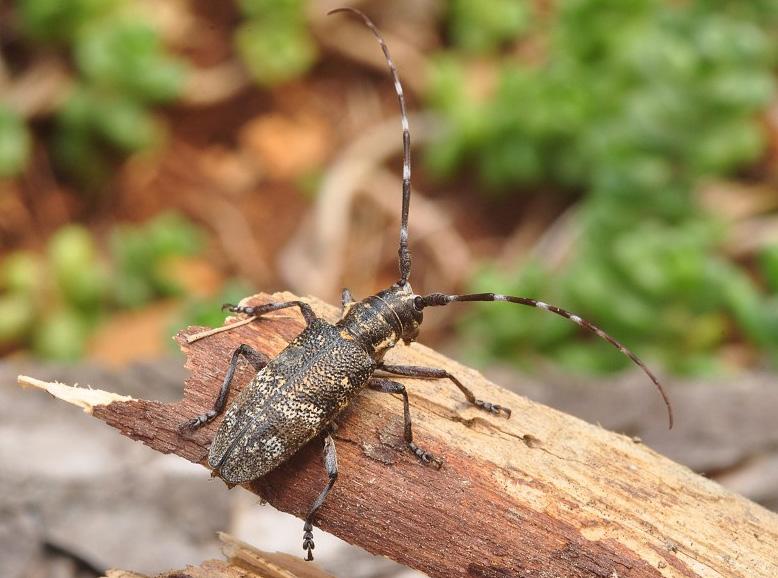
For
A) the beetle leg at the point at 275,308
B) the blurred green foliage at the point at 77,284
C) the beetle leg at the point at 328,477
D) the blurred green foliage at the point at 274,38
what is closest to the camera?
the beetle leg at the point at 328,477

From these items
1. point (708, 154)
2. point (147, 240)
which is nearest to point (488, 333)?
point (708, 154)

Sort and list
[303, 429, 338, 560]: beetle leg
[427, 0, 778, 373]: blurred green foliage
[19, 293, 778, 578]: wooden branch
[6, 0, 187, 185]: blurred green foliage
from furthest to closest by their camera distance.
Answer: [6, 0, 187, 185]: blurred green foliage → [427, 0, 778, 373]: blurred green foliage → [303, 429, 338, 560]: beetle leg → [19, 293, 778, 578]: wooden branch

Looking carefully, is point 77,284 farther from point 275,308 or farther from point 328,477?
point 328,477

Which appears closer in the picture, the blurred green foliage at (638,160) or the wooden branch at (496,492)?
the wooden branch at (496,492)

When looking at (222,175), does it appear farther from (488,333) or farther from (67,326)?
(488,333)

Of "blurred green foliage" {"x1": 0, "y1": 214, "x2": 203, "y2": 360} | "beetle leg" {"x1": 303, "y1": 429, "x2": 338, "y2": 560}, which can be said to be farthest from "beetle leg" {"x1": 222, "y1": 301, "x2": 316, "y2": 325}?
"blurred green foliage" {"x1": 0, "y1": 214, "x2": 203, "y2": 360}

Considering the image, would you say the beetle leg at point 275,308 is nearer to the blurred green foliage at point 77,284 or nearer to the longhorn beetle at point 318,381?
the longhorn beetle at point 318,381

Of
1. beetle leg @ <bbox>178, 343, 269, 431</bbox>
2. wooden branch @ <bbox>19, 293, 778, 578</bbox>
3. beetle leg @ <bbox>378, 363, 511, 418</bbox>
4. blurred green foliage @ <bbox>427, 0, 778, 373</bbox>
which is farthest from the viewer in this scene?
blurred green foliage @ <bbox>427, 0, 778, 373</bbox>

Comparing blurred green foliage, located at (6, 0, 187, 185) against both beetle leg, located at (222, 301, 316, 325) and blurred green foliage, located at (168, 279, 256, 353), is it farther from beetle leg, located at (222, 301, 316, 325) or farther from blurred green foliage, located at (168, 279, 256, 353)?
beetle leg, located at (222, 301, 316, 325)

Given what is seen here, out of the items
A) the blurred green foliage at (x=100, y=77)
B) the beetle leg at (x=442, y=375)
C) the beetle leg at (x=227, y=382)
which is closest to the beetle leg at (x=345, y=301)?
the beetle leg at (x=442, y=375)
